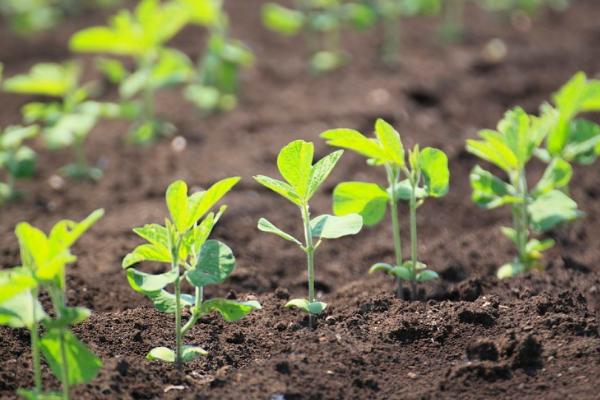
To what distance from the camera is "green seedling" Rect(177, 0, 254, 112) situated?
18.5ft

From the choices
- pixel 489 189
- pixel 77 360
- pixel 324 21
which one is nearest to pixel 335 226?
pixel 489 189

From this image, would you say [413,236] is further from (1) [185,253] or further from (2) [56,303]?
(2) [56,303]

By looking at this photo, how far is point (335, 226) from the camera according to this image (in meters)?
2.95

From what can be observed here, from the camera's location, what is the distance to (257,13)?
27.3 ft

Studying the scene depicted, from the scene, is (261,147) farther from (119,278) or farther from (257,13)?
(257,13)

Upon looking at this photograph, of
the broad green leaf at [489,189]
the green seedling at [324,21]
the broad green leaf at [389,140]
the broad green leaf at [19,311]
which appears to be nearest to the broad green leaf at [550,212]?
the broad green leaf at [489,189]

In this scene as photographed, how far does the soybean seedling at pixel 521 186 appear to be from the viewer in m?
3.32

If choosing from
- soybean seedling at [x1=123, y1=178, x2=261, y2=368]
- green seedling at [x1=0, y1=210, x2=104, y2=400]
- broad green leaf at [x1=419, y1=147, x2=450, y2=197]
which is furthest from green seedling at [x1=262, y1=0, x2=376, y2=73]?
green seedling at [x1=0, y1=210, x2=104, y2=400]

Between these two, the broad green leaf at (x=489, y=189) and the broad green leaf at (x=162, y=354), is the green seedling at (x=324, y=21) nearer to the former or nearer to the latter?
the broad green leaf at (x=489, y=189)

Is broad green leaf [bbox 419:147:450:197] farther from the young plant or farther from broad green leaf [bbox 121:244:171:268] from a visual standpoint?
the young plant

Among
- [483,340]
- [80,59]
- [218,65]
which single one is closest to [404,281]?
[483,340]

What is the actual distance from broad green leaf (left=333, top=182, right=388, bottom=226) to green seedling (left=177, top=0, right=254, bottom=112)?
2.50 m

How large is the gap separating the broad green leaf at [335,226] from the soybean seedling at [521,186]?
0.59 meters

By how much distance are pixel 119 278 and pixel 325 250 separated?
0.96 m
